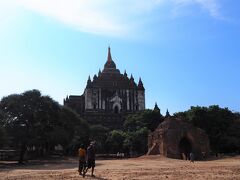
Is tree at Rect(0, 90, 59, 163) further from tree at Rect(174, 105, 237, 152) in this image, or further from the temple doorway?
tree at Rect(174, 105, 237, 152)

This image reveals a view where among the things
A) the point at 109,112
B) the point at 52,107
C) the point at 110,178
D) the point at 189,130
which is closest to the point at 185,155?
the point at 189,130

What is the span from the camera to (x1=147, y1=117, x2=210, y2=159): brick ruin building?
156 ft

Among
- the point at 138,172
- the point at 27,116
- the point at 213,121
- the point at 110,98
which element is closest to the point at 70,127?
the point at 27,116

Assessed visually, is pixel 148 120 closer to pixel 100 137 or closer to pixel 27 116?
pixel 100 137

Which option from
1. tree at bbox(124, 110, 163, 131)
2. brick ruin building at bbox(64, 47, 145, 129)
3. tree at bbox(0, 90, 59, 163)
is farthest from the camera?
brick ruin building at bbox(64, 47, 145, 129)

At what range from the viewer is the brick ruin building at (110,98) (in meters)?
97.1

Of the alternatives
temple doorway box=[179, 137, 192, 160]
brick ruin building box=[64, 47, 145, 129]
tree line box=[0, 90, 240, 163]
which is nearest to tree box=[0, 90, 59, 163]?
tree line box=[0, 90, 240, 163]

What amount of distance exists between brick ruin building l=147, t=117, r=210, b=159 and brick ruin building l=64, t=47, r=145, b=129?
46.6 m

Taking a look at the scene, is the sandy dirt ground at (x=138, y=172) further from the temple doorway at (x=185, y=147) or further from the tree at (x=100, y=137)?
the tree at (x=100, y=137)

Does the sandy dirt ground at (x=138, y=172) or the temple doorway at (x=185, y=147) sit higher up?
the temple doorway at (x=185, y=147)

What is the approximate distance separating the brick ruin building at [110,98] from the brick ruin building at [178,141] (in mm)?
46553

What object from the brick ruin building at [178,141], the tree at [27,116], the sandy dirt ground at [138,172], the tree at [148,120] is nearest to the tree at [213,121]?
the brick ruin building at [178,141]

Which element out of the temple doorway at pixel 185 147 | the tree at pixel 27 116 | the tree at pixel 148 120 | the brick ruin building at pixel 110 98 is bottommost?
the temple doorway at pixel 185 147

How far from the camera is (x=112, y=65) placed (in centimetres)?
11056
